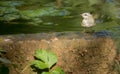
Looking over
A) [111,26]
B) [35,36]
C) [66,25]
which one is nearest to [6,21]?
[66,25]

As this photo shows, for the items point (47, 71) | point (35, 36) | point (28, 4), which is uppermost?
point (35, 36)

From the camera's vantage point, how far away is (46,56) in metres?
2.93

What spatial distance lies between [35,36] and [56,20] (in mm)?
1934

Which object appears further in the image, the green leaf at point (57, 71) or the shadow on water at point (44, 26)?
the shadow on water at point (44, 26)

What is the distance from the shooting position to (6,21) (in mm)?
4957

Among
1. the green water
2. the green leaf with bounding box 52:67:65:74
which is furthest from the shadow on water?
the green leaf with bounding box 52:67:65:74

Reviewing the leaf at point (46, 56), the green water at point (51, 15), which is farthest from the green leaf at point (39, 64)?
the green water at point (51, 15)

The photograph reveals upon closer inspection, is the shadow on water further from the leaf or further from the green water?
the leaf

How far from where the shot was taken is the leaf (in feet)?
9.56

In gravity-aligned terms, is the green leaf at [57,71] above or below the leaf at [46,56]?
below

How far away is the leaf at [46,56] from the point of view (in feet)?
9.56

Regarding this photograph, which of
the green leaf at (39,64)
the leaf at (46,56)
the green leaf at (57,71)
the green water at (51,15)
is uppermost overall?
the leaf at (46,56)

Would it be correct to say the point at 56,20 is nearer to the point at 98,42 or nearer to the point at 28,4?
the point at 28,4

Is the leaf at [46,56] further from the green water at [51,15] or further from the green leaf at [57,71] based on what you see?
the green water at [51,15]
